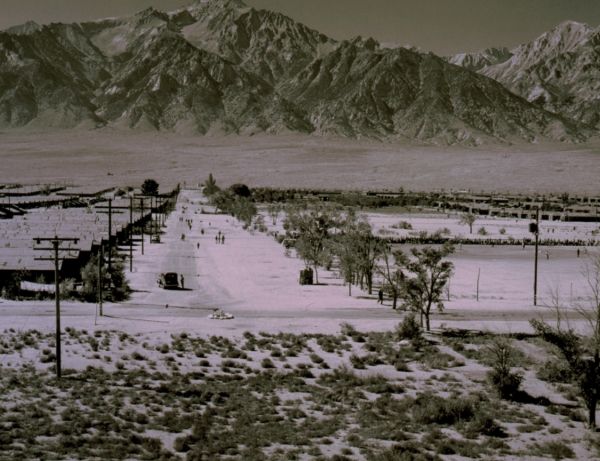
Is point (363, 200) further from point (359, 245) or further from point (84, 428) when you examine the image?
point (84, 428)

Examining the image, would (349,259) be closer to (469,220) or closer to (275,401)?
(275,401)

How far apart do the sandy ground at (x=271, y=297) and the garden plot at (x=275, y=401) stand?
316 cm

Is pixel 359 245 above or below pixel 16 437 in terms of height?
above

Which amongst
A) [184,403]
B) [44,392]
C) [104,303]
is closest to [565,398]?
[184,403]

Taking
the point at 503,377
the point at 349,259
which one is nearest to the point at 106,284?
the point at 349,259

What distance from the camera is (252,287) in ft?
165

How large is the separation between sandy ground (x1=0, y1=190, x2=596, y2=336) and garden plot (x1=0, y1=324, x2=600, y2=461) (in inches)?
125

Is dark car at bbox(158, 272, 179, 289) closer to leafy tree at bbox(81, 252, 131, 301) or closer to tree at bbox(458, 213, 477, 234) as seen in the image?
leafy tree at bbox(81, 252, 131, 301)

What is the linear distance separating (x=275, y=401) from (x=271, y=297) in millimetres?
21719

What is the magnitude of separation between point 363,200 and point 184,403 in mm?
125590

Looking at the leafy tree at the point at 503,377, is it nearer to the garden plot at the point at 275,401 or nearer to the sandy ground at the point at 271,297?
the garden plot at the point at 275,401

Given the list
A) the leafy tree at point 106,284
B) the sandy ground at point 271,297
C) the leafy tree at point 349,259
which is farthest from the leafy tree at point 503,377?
the leafy tree at point 106,284

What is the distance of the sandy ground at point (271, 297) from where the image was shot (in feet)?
120

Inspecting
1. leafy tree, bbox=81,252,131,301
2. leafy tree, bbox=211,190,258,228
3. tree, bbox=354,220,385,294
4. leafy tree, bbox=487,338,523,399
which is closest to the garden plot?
leafy tree, bbox=487,338,523,399
